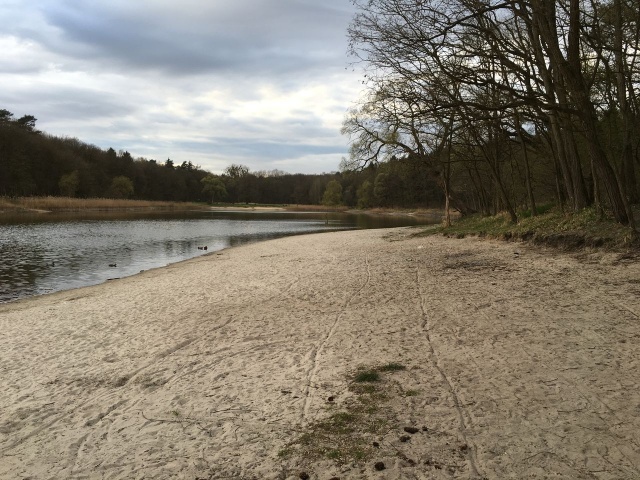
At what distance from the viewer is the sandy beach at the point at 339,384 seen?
340cm

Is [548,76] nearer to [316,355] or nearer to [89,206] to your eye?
[316,355]

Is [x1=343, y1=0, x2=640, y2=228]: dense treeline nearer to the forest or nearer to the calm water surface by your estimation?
the forest

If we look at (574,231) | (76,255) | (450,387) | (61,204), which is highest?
(61,204)

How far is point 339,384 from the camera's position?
4.77 m

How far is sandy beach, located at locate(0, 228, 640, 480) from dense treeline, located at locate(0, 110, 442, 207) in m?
25.0

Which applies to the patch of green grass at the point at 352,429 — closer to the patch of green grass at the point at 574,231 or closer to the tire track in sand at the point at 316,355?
the tire track in sand at the point at 316,355

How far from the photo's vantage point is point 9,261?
18547 millimetres

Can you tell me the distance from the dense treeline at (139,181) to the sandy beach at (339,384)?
25.0m

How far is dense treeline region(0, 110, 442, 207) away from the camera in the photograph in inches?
2761

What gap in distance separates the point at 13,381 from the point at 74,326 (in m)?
2.73

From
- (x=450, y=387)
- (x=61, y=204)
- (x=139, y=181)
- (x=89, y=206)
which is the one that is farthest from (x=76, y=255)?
(x=139, y=181)

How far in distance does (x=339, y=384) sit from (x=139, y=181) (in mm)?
106273

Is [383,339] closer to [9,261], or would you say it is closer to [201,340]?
[201,340]

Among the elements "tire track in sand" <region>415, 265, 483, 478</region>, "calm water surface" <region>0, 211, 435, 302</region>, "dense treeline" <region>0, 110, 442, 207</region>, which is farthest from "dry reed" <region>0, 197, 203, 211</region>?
"tire track in sand" <region>415, 265, 483, 478</region>
